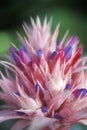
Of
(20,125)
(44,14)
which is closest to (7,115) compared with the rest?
(20,125)

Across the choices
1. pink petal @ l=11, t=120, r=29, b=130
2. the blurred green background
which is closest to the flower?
pink petal @ l=11, t=120, r=29, b=130

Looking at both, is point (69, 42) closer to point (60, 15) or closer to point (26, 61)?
point (26, 61)

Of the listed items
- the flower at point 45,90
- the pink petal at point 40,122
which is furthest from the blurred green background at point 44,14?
the pink petal at point 40,122

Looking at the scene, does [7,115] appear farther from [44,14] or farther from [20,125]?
[44,14]

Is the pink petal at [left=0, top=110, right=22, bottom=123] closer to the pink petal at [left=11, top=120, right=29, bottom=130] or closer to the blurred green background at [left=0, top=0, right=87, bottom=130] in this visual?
the pink petal at [left=11, top=120, right=29, bottom=130]

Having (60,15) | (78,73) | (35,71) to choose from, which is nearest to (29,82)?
(35,71)

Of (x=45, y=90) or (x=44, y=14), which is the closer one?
(x=45, y=90)
